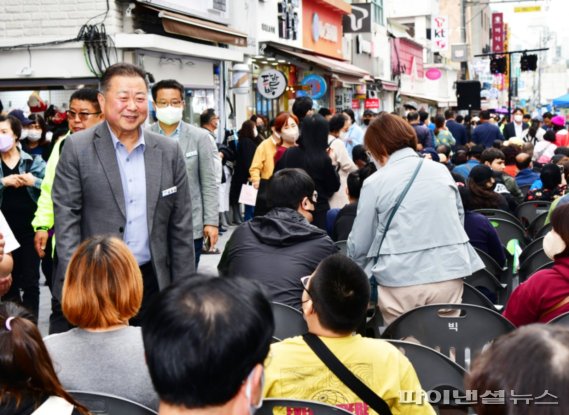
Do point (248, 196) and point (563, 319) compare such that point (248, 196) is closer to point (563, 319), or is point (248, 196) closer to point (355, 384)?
point (563, 319)

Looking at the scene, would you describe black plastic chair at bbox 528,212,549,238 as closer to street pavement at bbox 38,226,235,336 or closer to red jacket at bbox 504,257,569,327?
street pavement at bbox 38,226,235,336

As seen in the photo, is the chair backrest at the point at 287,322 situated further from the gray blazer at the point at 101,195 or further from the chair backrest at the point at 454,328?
the gray blazer at the point at 101,195

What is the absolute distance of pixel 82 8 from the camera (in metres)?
14.1

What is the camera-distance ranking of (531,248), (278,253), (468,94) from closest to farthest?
(278,253), (531,248), (468,94)

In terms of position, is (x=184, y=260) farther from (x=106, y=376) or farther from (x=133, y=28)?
(x=133, y=28)

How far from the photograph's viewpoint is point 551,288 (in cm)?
457

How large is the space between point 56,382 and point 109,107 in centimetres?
260

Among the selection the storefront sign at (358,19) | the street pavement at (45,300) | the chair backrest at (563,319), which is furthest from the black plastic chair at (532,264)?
the storefront sign at (358,19)

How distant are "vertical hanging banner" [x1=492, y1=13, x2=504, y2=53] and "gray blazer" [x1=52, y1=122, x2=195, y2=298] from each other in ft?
268

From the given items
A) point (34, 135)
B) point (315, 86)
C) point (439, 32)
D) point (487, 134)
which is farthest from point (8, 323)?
point (439, 32)

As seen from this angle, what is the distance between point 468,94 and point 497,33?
191 feet

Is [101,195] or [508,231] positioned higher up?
[101,195]

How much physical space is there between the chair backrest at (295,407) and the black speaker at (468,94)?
95.0 ft

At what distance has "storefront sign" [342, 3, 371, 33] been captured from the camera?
36.1m
